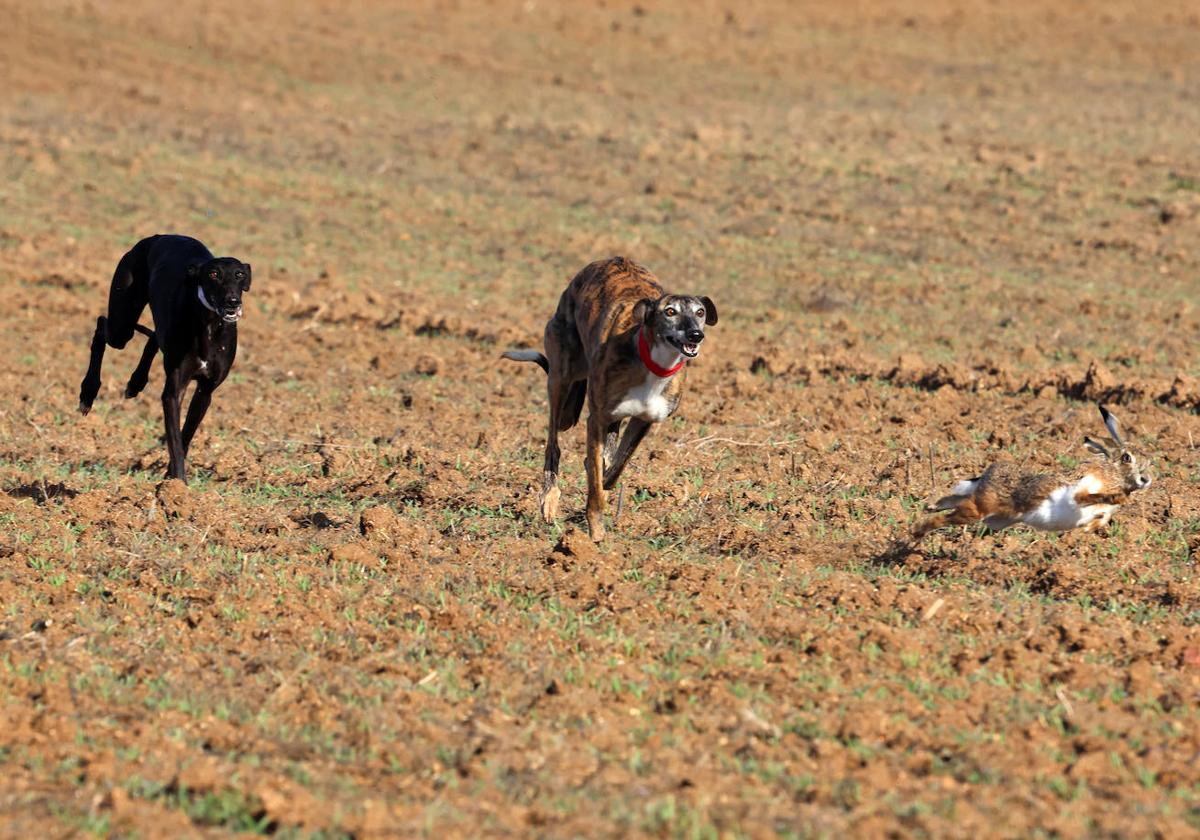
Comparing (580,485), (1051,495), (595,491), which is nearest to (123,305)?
(580,485)

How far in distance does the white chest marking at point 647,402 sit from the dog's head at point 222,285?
244 centimetres

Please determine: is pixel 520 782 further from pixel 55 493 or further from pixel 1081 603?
pixel 55 493

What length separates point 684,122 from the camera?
25.9 meters

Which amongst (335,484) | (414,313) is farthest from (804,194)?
(335,484)

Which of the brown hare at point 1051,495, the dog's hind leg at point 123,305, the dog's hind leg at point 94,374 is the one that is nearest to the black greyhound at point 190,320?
the dog's hind leg at point 123,305

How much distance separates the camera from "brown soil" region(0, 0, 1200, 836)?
5598 millimetres

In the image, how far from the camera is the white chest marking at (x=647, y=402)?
8.62 m

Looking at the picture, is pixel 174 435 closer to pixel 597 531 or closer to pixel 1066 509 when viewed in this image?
pixel 597 531

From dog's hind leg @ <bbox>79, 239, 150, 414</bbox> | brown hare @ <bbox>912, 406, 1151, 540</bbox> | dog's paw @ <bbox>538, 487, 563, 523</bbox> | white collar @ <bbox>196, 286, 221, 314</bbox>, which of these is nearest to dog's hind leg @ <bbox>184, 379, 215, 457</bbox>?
white collar @ <bbox>196, 286, 221, 314</bbox>

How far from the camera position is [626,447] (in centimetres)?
909

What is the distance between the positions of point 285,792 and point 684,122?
21.6 metres

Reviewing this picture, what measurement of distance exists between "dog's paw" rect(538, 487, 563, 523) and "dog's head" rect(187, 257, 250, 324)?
7.13 feet

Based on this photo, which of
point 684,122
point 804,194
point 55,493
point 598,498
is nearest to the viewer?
point 598,498

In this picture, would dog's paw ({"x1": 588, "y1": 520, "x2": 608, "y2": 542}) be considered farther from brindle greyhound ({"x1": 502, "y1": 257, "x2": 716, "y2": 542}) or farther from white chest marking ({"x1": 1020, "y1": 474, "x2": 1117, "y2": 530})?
white chest marking ({"x1": 1020, "y1": 474, "x2": 1117, "y2": 530})
